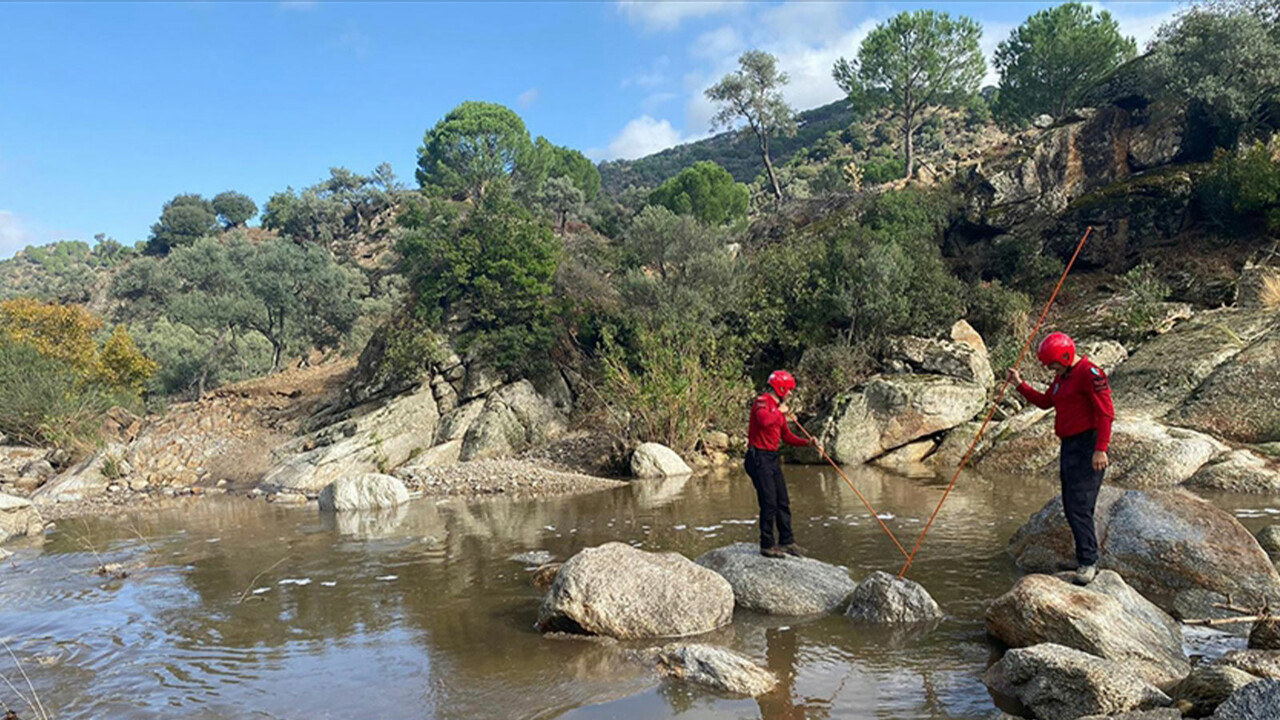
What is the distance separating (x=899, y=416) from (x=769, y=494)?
9.95m

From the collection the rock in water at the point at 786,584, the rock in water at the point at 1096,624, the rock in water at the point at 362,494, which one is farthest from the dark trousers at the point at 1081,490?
the rock in water at the point at 362,494

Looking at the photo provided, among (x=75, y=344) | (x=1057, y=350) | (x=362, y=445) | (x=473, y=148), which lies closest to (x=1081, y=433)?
(x=1057, y=350)

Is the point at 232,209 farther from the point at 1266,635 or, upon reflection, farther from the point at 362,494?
the point at 1266,635

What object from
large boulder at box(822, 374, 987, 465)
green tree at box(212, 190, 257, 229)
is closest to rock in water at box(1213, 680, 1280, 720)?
large boulder at box(822, 374, 987, 465)

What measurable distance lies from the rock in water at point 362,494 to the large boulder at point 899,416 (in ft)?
29.8

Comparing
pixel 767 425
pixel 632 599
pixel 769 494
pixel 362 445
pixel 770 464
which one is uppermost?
pixel 767 425

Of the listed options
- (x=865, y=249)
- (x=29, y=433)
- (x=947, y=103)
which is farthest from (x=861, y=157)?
(x=29, y=433)

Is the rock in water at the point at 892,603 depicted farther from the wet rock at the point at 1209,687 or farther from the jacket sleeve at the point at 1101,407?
the wet rock at the point at 1209,687

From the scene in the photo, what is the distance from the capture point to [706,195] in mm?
47844

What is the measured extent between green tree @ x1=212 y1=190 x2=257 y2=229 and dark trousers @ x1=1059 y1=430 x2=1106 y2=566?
77704 millimetres

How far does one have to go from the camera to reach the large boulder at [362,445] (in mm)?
18188

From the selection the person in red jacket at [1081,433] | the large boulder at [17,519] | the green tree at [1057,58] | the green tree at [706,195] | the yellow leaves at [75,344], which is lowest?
the large boulder at [17,519]

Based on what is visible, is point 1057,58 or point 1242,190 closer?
point 1242,190

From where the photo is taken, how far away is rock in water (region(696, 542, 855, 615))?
724 cm
